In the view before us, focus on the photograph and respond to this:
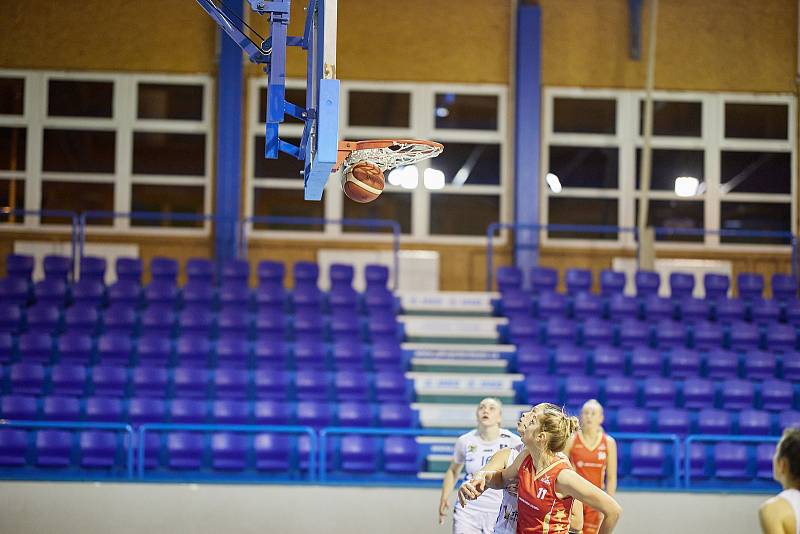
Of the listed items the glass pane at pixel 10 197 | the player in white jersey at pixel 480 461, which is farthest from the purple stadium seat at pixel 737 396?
the glass pane at pixel 10 197

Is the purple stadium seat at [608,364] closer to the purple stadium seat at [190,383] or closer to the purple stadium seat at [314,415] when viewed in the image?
the purple stadium seat at [314,415]

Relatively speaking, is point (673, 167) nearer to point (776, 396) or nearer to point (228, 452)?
point (776, 396)

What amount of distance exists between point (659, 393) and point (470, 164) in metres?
5.13

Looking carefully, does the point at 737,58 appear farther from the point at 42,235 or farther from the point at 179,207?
the point at 42,235

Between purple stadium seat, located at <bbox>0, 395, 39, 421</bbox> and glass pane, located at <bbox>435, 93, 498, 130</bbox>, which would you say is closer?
purple stadium seat, located at <bbox>0, 395, 39, 421</bbox>

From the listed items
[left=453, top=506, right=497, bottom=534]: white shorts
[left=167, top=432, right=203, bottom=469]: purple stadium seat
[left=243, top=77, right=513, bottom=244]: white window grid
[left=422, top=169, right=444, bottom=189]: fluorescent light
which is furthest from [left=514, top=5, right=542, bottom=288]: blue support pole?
[left=453, top=506, right=497, bottom=534]: white shorts

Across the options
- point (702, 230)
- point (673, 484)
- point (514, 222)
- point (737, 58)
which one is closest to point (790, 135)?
point (737, 58)

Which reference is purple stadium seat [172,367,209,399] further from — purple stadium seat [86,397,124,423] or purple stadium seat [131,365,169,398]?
purple stadium seat [86,397,124,423]

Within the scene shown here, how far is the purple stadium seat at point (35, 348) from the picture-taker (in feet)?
37.6

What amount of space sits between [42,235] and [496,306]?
6604 mm

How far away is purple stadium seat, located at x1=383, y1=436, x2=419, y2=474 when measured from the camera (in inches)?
402

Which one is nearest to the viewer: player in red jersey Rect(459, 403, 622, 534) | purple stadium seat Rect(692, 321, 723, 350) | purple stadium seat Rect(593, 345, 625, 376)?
player in red jersey Rect(459, 403, 622, 534)

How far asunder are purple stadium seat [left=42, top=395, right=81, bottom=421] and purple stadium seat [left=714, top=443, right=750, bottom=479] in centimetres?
663

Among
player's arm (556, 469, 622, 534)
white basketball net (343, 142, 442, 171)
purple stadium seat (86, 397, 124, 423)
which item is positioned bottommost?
purple stadium seat (86, 397, 124, 423)
